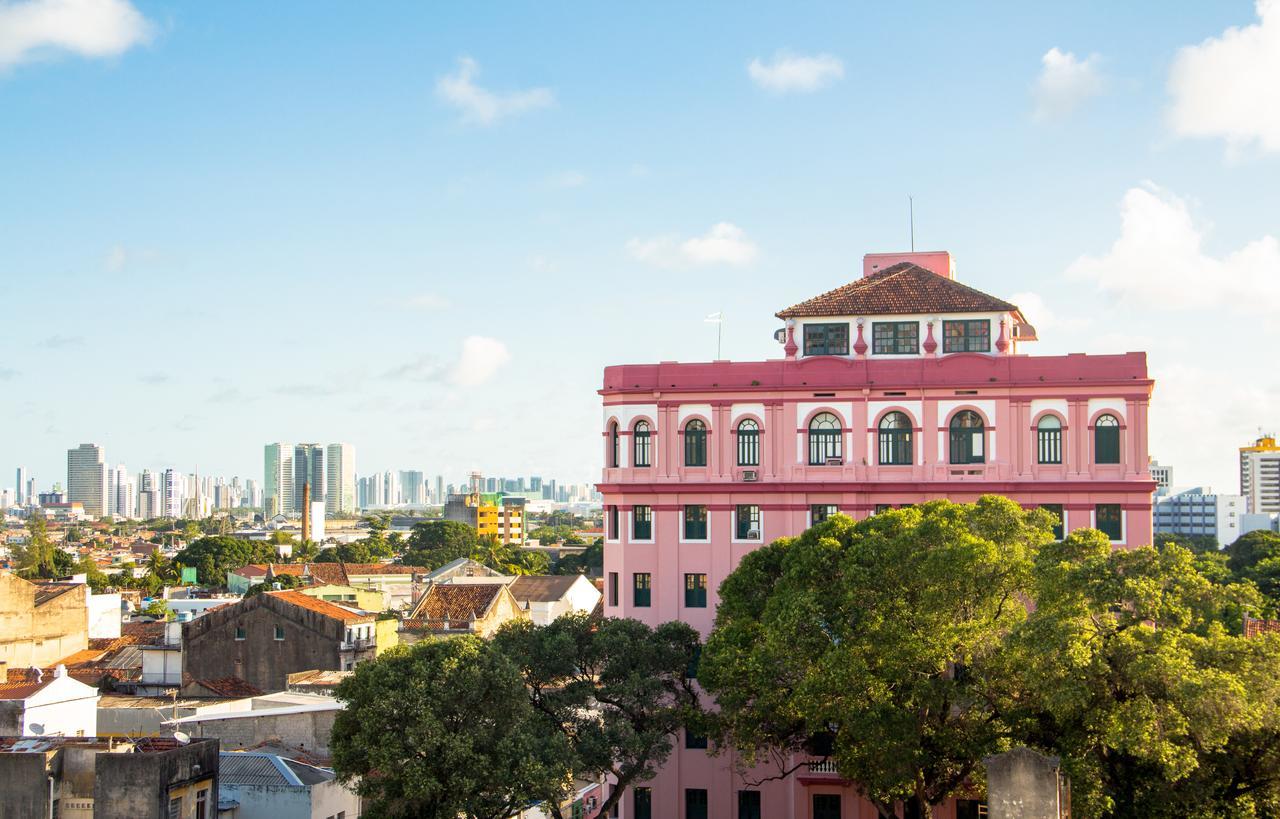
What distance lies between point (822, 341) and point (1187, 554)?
16776 mm

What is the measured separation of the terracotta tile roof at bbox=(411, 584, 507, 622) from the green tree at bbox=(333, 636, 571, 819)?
38.8m

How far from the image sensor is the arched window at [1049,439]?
125ft

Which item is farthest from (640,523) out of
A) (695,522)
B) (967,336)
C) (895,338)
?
(967,336)

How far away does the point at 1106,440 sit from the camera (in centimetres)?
3775

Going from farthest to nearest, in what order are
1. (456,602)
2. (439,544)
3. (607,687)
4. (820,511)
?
(439,544), (456,602), (820,511), (607,687)

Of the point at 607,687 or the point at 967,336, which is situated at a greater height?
the point at 967,336

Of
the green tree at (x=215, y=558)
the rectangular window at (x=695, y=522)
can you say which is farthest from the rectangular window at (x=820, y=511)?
the green tree at (x=215, y=558)

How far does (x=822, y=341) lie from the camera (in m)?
40.8

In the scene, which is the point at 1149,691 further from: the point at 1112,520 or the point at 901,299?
the point at 901,299

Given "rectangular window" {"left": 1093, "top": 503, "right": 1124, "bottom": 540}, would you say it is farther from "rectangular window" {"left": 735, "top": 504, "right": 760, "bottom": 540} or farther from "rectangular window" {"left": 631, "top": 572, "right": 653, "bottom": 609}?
"rectangular window" {"left": 631, "top": 572, "right": 653, "bottom": 609}

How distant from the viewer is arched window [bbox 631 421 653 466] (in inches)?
1581


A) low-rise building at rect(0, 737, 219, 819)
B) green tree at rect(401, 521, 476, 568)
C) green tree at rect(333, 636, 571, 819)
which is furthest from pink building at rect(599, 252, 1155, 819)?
green tree at rect(401, 521, 476, 568)

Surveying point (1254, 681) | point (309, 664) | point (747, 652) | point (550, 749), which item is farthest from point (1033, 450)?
point (309, 664)

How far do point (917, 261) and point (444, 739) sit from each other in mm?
25019
